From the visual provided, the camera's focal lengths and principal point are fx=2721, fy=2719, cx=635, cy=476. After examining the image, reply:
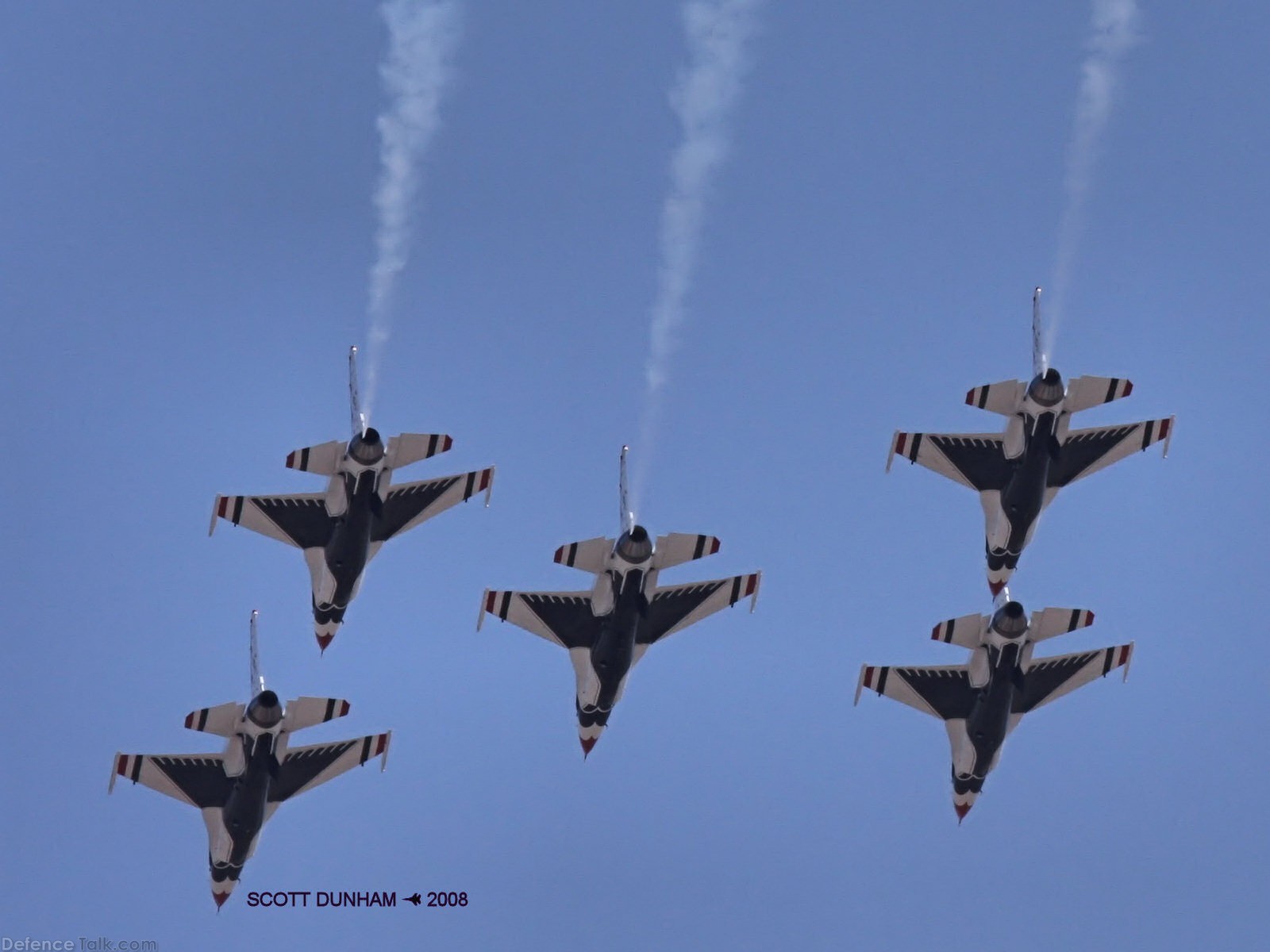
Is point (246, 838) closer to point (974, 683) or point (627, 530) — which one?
point (627, 530)

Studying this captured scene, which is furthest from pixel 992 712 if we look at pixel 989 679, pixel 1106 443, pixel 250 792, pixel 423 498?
pixel 250 792

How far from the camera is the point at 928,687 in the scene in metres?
51.6

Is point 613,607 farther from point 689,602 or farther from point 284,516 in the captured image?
point 284,516

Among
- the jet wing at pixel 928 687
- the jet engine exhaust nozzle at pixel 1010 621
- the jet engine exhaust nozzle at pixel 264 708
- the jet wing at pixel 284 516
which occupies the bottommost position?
the jet engine exhaust nozzle at pixel 264 708

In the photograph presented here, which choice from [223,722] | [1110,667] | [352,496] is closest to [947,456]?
[1110,667]

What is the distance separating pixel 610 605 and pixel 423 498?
4461 mm

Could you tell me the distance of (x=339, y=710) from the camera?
4912cm

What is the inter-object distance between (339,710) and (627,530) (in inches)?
254

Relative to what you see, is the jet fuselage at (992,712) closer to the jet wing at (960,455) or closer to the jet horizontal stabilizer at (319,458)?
the jet wing at (960,455)

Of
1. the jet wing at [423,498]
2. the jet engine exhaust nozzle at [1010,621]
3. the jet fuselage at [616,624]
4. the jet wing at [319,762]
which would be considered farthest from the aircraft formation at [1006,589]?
the jet wing at [319,762]

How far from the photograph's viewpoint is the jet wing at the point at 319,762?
169 feet

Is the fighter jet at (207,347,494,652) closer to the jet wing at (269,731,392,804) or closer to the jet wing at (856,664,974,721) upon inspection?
the jet wing at (269,731,392,804)

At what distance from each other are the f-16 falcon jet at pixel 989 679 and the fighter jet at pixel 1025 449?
1.38 m

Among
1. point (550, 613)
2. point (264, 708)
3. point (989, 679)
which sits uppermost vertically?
point (550, 613)
